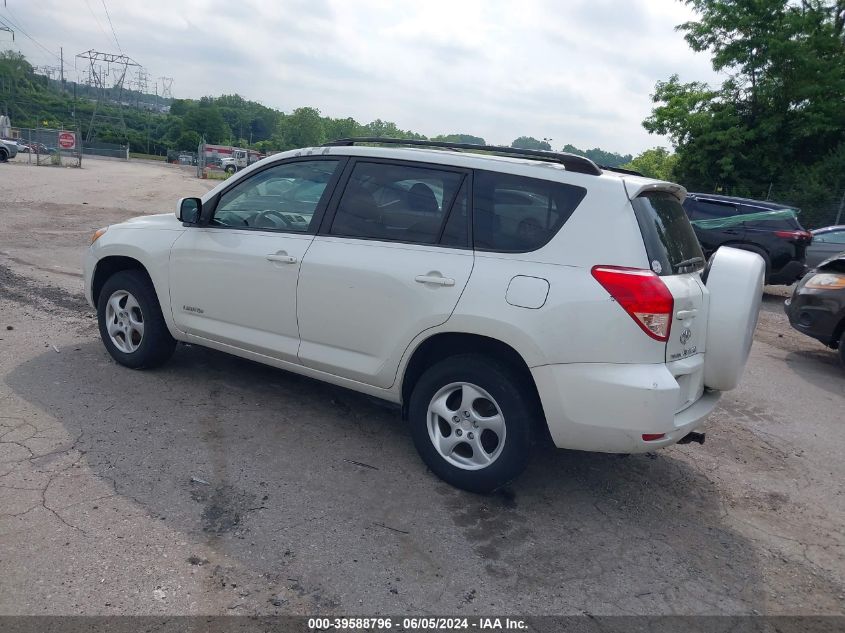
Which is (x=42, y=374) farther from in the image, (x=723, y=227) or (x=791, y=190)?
(x=791, y=190)

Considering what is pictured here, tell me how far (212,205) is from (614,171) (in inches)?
111

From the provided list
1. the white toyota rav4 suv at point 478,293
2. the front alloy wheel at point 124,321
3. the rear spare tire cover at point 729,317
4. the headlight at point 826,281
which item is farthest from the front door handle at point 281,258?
the headlight at point 826,281

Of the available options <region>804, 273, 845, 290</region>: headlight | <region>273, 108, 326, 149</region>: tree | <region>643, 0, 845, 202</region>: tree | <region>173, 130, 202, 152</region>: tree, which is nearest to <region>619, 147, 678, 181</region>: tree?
<region>643, 0, 845, 202</region>: tree

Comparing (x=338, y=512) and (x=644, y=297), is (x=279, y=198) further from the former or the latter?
(x=644, y=297)

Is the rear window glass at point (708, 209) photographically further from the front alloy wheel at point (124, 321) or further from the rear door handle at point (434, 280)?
the front alloy wheel at point (124, 321)

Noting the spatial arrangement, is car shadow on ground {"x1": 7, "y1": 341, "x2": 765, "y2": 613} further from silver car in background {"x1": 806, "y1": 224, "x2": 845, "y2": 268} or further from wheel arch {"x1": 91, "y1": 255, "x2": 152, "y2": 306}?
silver car in background {"x1": 806, "y1": 224, "x2": 845, "y2": 268}

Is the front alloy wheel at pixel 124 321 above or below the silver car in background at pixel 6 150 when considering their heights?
above

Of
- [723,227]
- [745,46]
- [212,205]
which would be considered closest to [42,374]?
[212,205]

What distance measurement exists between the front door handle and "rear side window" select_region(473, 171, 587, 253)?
126 centimetres

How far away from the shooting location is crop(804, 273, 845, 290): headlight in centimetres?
758

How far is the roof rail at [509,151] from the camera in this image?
3.71m

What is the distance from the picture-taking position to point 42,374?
5.15 m

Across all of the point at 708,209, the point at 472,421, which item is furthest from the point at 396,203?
the point at 708,209

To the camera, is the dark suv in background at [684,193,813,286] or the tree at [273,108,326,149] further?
the tree at [273,108,326,149]
